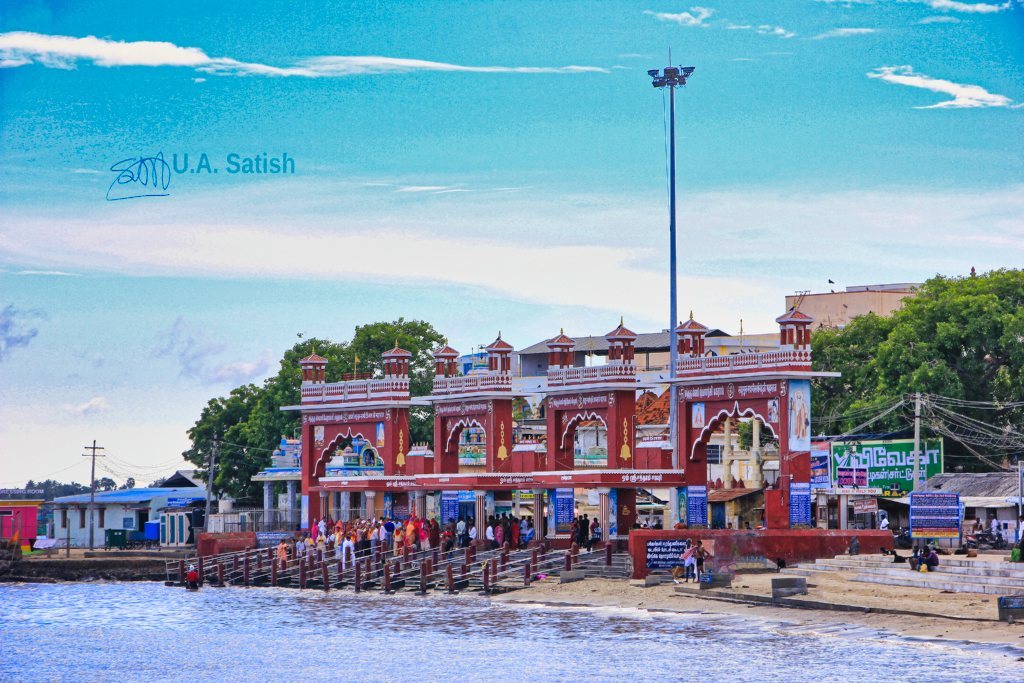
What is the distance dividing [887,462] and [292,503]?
2787 cm

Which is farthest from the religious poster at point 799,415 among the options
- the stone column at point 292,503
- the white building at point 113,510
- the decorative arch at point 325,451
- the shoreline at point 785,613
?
the white building at point 113,510

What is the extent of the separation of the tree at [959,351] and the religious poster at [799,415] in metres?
14.8

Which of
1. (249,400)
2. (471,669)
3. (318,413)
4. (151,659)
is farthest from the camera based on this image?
(249,400)

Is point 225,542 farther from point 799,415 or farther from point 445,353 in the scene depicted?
point 799,415

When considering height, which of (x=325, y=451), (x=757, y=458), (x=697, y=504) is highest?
(x=325, y=451)

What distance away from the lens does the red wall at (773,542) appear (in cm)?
4647

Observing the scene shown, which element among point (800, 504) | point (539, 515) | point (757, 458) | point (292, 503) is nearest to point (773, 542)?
point (800, 504)

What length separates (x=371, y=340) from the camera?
276 ft

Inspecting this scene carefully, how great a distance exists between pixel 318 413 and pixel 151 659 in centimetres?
2343

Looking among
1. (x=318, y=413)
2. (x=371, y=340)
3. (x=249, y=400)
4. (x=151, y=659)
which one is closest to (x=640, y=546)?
(x=151, y=659)

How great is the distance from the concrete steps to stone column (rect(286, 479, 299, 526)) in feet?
95.4

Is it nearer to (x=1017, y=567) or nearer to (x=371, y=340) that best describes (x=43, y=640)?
(x=1017, y=567)

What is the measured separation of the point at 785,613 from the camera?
132 ft

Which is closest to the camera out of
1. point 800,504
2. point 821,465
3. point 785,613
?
point 785,613
